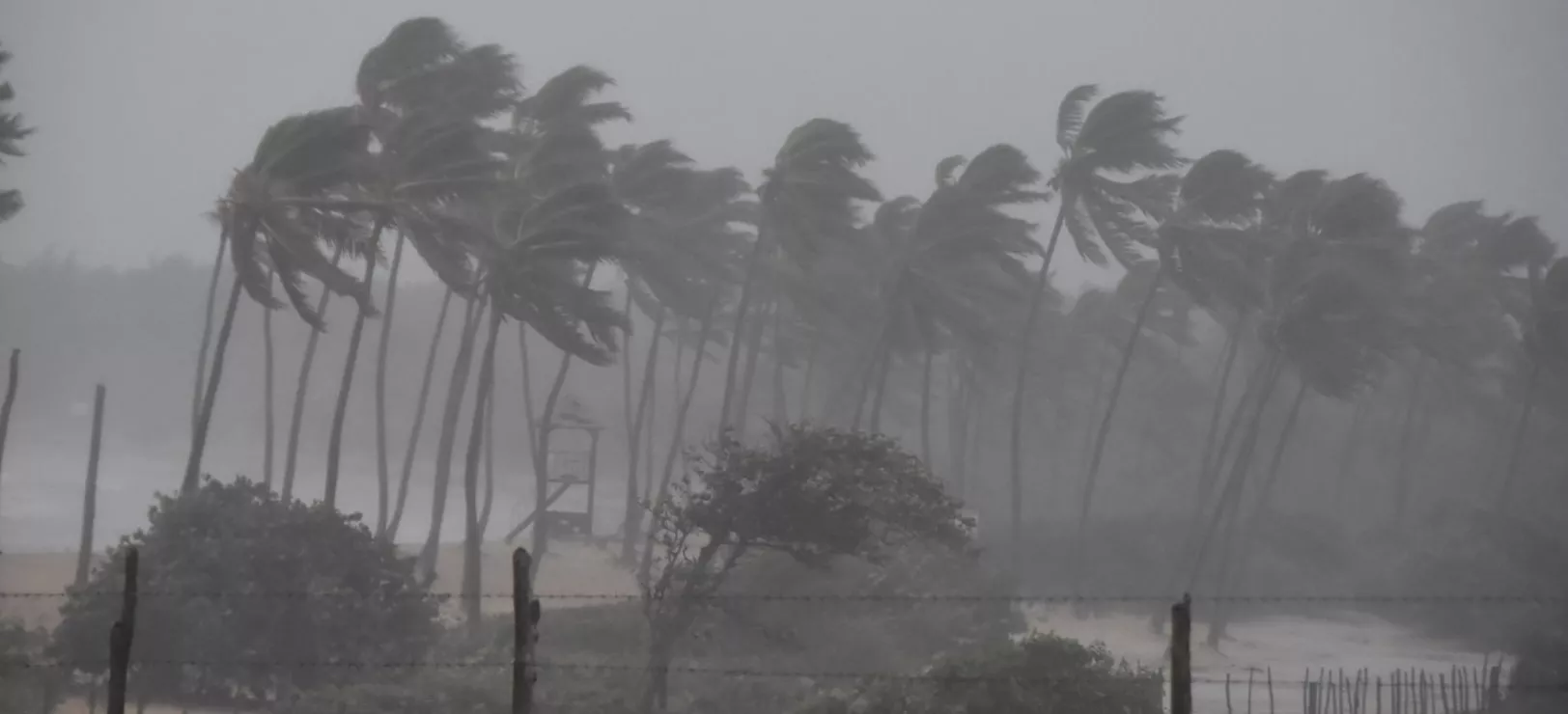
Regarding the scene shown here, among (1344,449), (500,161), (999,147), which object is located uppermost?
(999,147)

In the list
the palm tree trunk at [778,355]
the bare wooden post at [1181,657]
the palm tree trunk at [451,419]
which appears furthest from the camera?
the palm tree trunk at [778,355]

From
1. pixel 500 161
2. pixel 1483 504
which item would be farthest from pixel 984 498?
pixel 500 161

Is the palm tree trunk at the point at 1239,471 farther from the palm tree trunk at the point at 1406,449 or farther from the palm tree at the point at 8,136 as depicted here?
the palm tree at the point at 8,136

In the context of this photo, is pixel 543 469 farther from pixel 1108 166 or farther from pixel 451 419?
pixel 1108 166

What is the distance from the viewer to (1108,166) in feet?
83.5

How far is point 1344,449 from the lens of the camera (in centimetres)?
3434

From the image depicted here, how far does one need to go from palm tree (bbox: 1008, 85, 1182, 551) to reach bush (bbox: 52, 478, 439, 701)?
49.1 ft

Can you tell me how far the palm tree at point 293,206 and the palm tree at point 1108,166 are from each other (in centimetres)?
1358

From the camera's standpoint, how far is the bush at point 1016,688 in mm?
10984

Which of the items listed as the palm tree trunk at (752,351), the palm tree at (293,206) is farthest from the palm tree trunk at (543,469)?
the palm tree at (293,206)

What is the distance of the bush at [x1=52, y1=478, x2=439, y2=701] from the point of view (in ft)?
46.3

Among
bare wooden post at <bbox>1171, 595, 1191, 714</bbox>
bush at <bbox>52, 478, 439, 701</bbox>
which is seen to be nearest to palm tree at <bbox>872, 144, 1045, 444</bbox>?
bush at <bbox>52, 478, 439, 701</bbox>

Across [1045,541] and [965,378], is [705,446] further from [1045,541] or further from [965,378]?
[965,378]

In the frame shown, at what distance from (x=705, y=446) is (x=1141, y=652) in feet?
37.2
